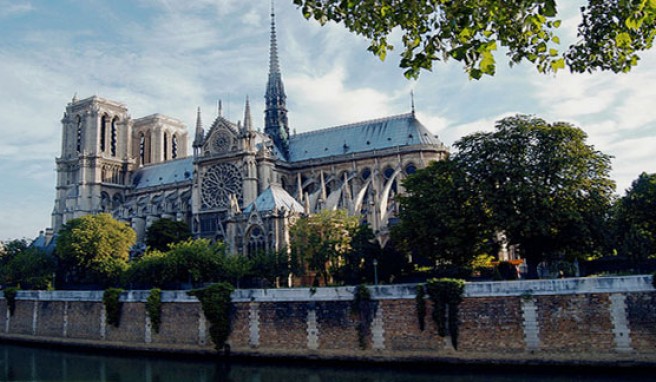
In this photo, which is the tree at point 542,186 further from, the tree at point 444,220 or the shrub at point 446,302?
the shrub at point 446,302

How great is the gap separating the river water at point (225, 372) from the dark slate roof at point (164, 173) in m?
42.8

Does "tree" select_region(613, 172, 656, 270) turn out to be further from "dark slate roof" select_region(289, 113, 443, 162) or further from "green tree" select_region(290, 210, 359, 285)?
"dark slate roof" select_region(289, 113, 443, 162)

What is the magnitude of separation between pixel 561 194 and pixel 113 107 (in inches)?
2782

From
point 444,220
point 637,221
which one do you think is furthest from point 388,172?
point 637,221

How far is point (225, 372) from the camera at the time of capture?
25922 millimetres

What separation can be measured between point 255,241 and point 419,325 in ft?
66.6

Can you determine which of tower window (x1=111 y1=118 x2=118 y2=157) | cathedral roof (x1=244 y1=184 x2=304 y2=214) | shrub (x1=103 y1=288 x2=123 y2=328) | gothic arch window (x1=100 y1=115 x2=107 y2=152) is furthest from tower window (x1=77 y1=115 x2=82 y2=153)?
shrub (x1=103 y1=288 x2=123 y2=328)

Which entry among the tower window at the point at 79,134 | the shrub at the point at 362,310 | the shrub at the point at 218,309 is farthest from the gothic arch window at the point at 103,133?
the shrub at the point at 362,310

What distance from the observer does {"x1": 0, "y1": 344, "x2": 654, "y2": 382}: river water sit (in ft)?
71.1

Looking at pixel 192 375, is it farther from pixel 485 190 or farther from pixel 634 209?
pixel 634 209

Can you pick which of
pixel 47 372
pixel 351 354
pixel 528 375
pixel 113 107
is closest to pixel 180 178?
pixel 113 107

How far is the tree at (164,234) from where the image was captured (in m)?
54.5

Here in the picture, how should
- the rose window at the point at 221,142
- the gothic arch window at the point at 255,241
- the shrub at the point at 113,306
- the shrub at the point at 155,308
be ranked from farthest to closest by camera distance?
1. the rose window at the point at 221,142
2. the gothic arch window at the point at 255,241
3. the shrub at the point at 113,306
4. the shrub at the point at 155,308

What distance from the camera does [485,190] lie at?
30.0 meters
